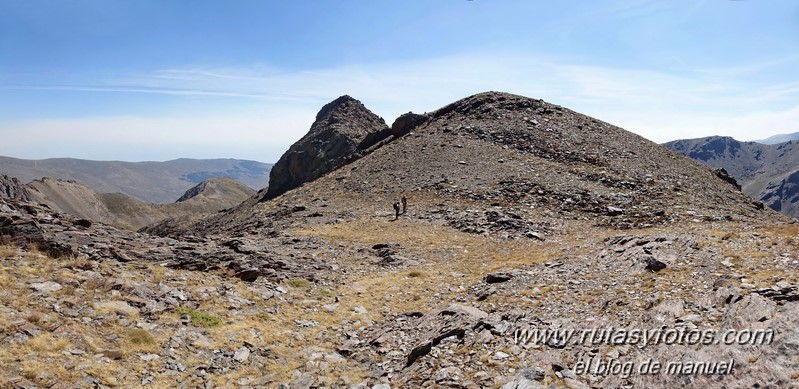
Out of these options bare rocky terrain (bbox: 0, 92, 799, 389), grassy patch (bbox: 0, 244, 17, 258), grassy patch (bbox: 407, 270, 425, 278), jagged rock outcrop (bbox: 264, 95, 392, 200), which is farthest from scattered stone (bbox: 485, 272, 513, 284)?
jagged rock outcrop (bbox: 264, 95, 392, 200)

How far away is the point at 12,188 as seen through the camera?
131125 mm

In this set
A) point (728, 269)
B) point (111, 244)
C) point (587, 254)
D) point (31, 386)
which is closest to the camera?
point (31, 386)

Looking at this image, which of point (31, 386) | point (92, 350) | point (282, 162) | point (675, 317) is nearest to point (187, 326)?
point (92, 350)

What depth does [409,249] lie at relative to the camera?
29.7 metres

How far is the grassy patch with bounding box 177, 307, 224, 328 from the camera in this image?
14848 mm

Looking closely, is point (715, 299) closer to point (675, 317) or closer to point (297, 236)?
point (675, 317)

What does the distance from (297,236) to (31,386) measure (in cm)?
2443

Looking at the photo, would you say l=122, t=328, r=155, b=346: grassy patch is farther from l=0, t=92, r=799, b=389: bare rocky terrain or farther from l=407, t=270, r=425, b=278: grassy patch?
l=407, t=270, r=425, b=278: grassy patch

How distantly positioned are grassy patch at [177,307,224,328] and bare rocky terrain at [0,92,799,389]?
0.32ft

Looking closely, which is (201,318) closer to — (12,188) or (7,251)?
(7,251)

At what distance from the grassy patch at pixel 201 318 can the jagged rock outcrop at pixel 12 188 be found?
488 feet

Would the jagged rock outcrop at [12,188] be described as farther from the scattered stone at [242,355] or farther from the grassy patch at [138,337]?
the scattered stone at [242,355]

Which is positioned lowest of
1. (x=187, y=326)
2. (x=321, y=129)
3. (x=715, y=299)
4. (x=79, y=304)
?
(x=187, y=326)

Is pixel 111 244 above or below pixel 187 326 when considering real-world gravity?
above
